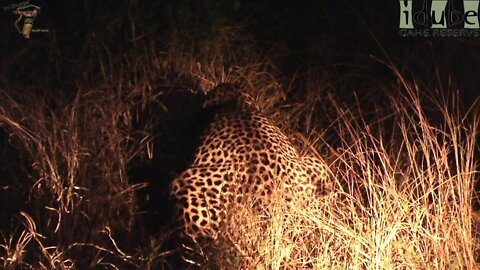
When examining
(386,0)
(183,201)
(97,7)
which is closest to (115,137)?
(183,201)

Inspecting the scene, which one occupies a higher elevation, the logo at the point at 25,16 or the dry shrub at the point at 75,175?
the logo at the point at 25,16

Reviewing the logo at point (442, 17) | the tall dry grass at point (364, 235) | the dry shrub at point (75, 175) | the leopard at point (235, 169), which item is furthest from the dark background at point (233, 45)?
the tall dry grass at point (364, 235)

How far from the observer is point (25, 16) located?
227 inches

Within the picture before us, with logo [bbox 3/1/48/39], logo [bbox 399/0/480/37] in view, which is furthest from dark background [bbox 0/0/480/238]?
logo [bbox 399/0/480/37]

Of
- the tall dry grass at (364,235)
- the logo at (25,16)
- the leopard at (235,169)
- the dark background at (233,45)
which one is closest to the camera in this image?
the tall dry grass at (364,235)

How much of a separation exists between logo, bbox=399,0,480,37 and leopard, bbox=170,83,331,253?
5.13ft

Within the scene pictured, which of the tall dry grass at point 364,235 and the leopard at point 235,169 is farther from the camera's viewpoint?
the leopard at point 235,169

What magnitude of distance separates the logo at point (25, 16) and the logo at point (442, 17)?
2.20m

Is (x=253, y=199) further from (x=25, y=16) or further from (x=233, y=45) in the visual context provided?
(x=25, y=16)

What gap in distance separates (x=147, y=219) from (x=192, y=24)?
72.1 inches

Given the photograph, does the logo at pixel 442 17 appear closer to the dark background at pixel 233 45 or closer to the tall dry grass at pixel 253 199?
the dark background at pixel 233 45

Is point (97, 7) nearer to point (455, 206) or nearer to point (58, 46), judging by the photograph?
point (58, 46)

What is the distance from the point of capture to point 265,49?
575 centimetres

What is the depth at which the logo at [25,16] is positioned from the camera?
564cm
